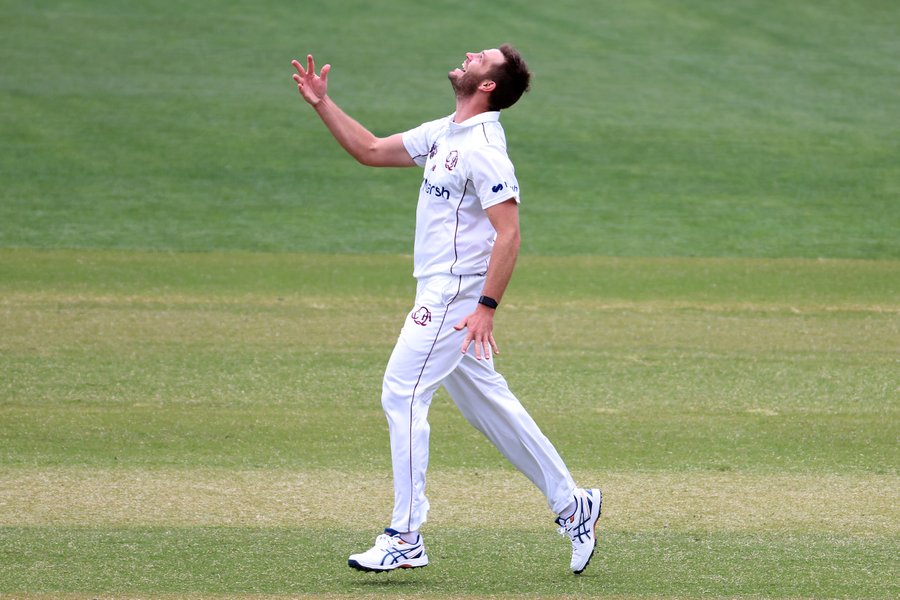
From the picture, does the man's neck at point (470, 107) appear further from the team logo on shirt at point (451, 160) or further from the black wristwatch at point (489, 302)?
the black wristwatch at point (489, 302)

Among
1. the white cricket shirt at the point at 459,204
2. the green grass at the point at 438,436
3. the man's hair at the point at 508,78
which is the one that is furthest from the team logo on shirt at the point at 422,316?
the green grass at the point at 438,436

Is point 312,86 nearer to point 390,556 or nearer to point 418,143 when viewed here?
point 418,143

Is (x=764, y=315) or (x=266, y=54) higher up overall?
(x=266, y=54)

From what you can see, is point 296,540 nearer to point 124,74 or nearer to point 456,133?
point 456,133

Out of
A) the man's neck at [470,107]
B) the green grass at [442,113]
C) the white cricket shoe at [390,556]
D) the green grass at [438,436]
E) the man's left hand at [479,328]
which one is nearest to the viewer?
the white cricket shoe at [390,556]

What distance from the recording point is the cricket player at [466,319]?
18.1ft

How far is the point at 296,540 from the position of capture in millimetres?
5973

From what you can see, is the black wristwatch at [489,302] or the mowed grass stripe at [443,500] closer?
the black wristwatch at [489,302]

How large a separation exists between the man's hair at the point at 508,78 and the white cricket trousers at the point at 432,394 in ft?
2.53

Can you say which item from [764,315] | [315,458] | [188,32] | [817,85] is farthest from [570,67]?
[315,458]

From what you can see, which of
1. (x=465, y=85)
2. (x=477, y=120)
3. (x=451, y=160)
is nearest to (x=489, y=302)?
(x=451, y=160)

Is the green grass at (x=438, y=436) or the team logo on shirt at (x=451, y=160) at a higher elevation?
the team logo on shirt at (x=451, y=160)

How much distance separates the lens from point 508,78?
5.72 m

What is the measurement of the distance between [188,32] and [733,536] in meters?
24.8
